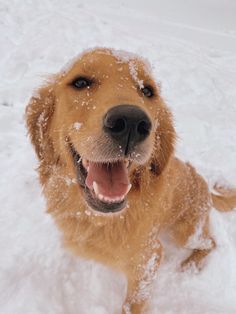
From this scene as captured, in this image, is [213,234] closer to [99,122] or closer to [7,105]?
[99,122]

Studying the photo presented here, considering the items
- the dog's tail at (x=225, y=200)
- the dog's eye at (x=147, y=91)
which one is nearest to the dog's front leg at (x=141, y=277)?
the dog's tail at (x=225, y=200)

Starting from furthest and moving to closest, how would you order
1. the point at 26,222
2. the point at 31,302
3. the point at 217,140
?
the point at 217,140 → the point at 26,222 → the point at 31,302

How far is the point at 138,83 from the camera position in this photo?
2.76 metres

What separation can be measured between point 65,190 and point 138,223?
681 millimetres

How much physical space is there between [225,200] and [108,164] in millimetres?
2053

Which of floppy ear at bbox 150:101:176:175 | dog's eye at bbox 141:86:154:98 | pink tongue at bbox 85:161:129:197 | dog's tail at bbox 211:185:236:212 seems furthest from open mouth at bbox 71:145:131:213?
dog's tail at bbox 211:185:236:212

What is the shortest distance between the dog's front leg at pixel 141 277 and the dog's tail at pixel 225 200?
1.15m

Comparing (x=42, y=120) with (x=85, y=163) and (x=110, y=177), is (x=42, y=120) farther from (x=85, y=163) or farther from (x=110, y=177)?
(x=110, y=177)

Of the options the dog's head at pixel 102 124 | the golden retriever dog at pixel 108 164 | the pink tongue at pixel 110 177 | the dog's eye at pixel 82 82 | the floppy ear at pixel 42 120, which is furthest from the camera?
the floppy ear at pixel 42 120

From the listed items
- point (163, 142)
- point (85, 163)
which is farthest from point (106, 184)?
point (163, 142)

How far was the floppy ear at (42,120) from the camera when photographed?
300 centimetres

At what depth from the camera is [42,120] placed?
301 centimetres

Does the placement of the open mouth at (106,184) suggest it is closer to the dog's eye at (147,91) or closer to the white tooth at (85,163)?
the white tooth at (85,163)

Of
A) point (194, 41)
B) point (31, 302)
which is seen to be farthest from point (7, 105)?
point (194, 41)
